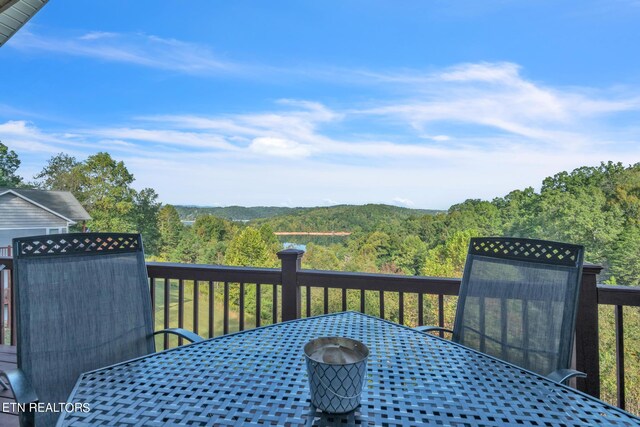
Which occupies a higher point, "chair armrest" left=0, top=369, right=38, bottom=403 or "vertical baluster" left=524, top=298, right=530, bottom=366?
"vertical baluster" left=524, top=298, right=530, bottom=366

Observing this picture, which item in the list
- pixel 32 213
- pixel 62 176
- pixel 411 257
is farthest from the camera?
pixel 411 257

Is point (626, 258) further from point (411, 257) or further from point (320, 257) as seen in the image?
point (320, 257)

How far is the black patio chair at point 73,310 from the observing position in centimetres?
135

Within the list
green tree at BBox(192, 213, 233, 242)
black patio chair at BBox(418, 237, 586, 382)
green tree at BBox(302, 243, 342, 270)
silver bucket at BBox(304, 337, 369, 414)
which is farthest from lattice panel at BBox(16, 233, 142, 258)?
green tree at BBox(192, 213, 233, 242)

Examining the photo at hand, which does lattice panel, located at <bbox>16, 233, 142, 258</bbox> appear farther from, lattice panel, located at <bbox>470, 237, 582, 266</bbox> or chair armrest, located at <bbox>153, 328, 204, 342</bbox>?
lattice panel, located at <bbox>470, 237, 582, 266</bbox>

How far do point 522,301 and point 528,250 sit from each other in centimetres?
23

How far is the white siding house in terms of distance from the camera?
280 inches

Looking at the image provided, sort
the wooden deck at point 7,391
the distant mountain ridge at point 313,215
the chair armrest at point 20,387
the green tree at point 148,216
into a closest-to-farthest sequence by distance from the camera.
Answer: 1. the chair armrest at point 20,387
2. the wooden deck at point 7,391
3. the green tree at point 148,216
4. the distant mountain ridge at point 313,215

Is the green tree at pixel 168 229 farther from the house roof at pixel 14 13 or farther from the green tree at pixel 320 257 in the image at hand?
the house roof at pixel 14 13

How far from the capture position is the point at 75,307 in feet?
4.88

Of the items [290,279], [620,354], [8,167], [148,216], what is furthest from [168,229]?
[620,354]

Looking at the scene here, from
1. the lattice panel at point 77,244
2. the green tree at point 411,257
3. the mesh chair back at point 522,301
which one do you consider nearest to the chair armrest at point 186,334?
the lattice panel at point 77,244

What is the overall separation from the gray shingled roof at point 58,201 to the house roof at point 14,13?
4965 millimetres

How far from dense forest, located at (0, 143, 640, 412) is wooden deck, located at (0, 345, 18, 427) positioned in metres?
9.77
